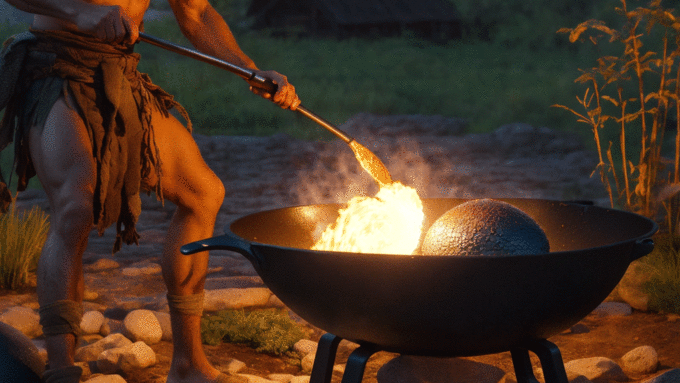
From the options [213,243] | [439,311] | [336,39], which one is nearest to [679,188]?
[439,311]

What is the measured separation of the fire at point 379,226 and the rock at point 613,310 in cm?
173

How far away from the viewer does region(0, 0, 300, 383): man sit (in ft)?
7.03

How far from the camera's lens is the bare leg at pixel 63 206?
2.13 meters

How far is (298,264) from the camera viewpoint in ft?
5.50

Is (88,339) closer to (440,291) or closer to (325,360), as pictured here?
(325,360)

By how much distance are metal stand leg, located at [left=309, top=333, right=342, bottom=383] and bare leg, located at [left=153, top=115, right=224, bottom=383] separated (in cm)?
88

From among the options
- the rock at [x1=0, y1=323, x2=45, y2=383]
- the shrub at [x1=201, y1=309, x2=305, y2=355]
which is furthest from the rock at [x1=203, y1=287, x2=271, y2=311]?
the rock at [x1=0, y1=323, x2=45, y2=383]

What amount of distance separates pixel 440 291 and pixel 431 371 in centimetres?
96

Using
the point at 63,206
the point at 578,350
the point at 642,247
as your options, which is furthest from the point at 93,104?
the point at 578,350

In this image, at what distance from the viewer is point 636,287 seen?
3713 mm

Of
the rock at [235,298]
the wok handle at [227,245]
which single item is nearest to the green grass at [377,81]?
the rock at [235,298]

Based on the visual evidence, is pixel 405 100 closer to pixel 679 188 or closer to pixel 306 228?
pixel 679 188

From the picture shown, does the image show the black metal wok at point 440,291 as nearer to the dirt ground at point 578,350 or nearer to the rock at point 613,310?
the dirt ground at point 578,350

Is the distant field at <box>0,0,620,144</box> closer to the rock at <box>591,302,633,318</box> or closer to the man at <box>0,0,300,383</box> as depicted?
the rock at <box>591,302,633,318</box>
